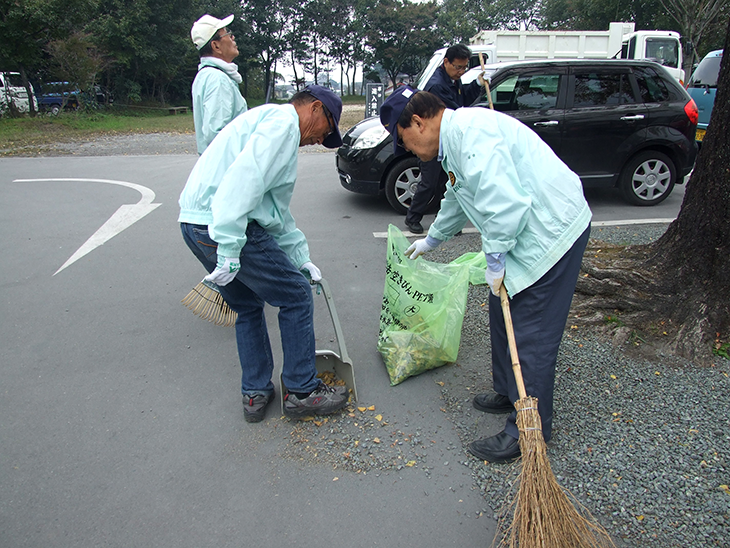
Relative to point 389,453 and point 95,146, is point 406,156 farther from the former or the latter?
point 95,146

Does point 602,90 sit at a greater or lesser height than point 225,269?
greater

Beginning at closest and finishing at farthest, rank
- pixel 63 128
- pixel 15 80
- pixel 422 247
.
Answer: pixel 422 247
pixel 63 128
pixel 15 80

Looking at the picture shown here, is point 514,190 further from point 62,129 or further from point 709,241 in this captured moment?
point 62,129

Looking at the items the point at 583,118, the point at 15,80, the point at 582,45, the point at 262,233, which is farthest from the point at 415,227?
the point at 15,80

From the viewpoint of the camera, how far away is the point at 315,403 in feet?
9.00

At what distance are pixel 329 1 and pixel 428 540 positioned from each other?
4901 centimetres

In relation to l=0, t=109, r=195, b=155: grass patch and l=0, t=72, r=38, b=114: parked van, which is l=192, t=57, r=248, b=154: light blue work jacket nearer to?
l=0, t=109, r=195, b=155: grass patch

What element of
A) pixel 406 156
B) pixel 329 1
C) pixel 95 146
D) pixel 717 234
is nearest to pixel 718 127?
pixel 717 234

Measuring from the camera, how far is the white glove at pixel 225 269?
2.26m

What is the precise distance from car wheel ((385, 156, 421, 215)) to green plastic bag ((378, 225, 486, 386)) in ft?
10.6

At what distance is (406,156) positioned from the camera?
6.21m

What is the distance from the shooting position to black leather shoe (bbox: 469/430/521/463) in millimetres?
2443

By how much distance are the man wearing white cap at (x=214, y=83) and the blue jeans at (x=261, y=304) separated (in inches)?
57.3

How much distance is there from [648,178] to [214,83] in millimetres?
5452
